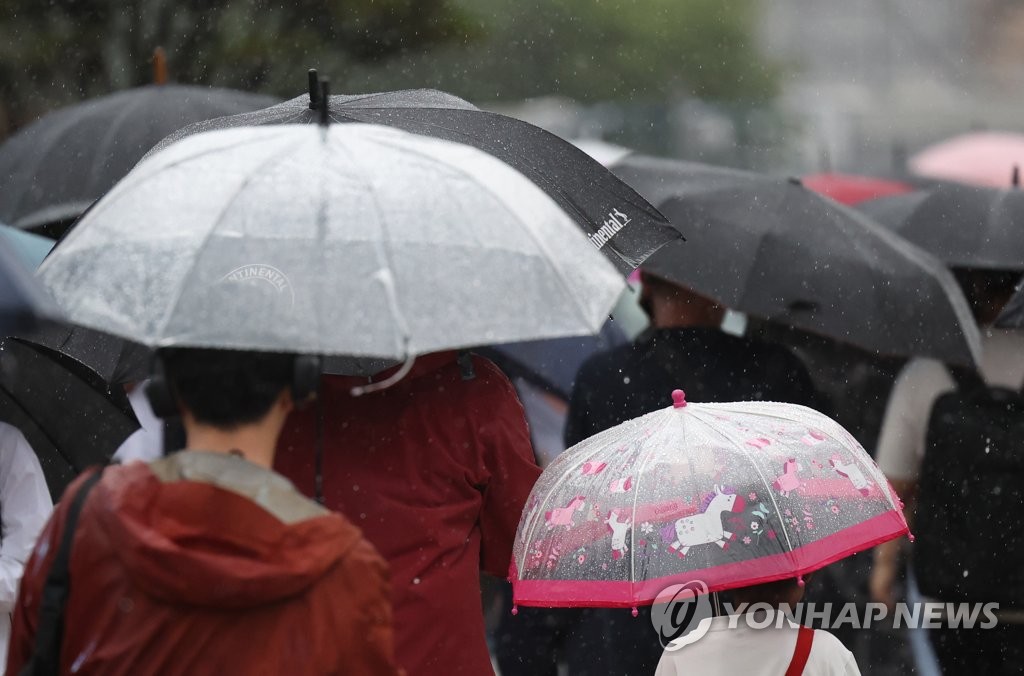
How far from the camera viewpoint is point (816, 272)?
5871 mm

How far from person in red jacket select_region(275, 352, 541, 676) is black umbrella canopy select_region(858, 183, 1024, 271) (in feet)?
11.2

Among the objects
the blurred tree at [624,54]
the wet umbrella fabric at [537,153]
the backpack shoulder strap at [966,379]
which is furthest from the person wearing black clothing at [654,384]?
the blurred tree at [624,54]

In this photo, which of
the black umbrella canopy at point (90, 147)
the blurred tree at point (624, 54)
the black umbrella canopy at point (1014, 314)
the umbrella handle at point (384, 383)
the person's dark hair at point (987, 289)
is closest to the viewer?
the umbrella handle at point (384, 383)

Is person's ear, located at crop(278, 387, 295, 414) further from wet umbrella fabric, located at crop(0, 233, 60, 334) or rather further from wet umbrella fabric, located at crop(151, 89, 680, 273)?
wet umbrella fabric, located at crop(151, 89, 680, 273)

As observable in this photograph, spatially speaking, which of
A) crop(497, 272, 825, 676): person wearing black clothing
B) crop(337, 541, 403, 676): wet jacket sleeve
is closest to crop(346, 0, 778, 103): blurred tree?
crop(497, 272, 825, 676): person wearing black clothing

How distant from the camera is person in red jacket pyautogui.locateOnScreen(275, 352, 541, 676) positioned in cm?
365

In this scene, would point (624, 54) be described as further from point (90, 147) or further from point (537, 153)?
point (537, 153)

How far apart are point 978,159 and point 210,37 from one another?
21.7 feet

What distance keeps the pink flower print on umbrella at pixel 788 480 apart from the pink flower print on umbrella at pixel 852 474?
10 centimetres

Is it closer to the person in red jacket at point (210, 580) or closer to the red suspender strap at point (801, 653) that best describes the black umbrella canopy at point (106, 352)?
the person in red jacket at point (210, 580)

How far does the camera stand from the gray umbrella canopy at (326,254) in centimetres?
293

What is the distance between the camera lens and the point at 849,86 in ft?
Result: 229

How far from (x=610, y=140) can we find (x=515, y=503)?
17.6 meters

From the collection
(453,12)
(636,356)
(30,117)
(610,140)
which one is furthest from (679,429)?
(610,140)
